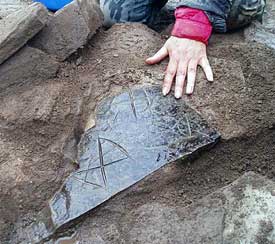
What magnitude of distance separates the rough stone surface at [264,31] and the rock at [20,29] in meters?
0.92

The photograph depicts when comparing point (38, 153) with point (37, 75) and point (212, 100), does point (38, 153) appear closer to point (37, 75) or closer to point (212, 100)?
point (37, 75)

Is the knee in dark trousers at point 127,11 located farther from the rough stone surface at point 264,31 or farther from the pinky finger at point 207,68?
the pinky finger at point 207,68

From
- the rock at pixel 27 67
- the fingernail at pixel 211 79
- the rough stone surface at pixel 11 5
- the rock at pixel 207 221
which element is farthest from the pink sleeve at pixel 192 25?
the rough stone surface at pixel 11 5

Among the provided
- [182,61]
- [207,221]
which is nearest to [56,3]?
[182,61]

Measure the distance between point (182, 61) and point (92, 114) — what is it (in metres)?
0.41

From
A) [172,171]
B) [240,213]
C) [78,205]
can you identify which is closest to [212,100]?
[172,171]

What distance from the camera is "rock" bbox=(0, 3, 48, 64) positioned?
2209mm

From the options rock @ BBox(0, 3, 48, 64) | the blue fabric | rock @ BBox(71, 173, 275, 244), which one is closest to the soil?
rock @ BBox(71, 173, 275, 244)

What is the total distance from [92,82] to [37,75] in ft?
0.75

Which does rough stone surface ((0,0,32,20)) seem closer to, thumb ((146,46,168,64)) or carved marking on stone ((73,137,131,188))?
thumb ((146,46,168,64))

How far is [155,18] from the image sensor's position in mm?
2941

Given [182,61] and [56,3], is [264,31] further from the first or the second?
[56,3]

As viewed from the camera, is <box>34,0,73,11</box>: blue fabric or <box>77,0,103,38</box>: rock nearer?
<box>77,0,103,38</box>: rock

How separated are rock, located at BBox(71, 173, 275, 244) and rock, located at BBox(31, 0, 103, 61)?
2.71 ft
